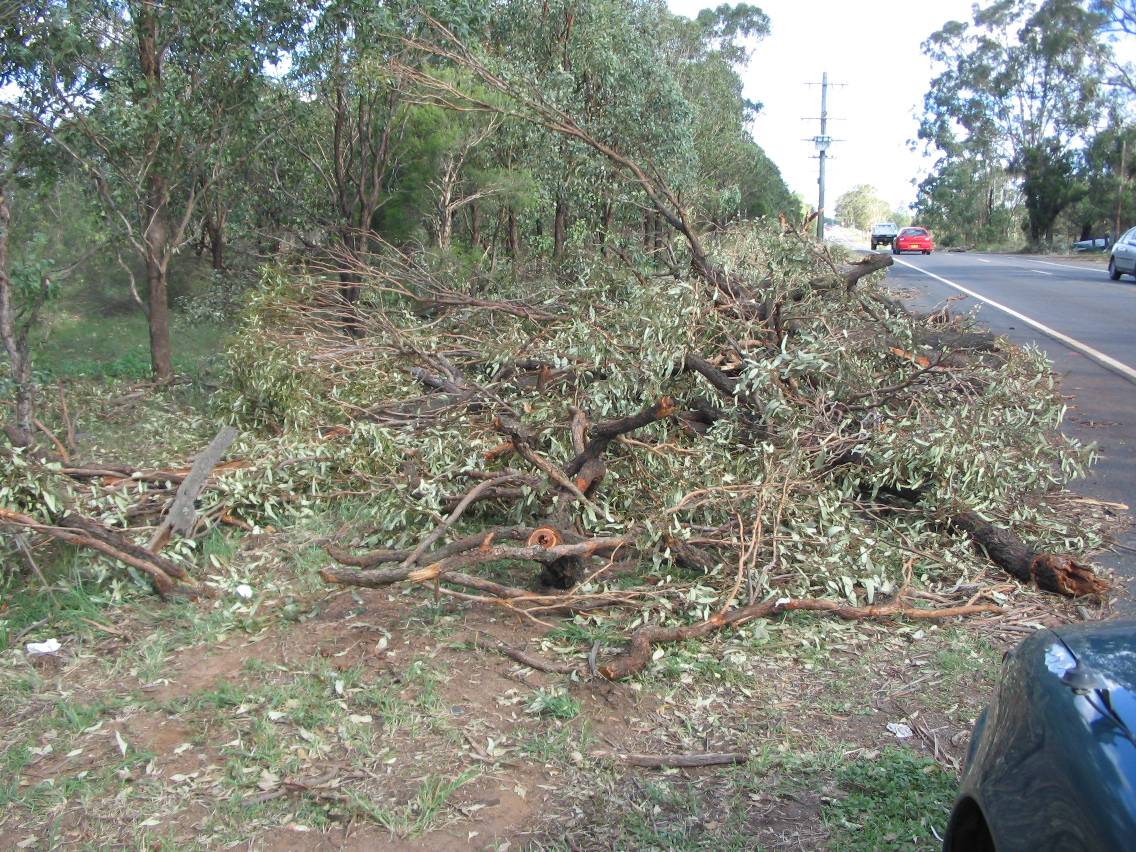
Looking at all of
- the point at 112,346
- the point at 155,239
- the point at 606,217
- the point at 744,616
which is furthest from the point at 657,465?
the point at 112,346

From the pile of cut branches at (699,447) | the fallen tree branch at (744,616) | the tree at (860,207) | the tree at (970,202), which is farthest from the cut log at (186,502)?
the tree at (860,207)

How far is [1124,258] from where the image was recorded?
2395 centimetres

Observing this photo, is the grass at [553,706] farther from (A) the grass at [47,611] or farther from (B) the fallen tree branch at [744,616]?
(A) the grass at [47,611]

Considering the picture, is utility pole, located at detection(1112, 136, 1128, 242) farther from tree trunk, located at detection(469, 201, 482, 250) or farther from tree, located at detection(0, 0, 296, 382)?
tree, located at detection(0, 0, 296, 382)

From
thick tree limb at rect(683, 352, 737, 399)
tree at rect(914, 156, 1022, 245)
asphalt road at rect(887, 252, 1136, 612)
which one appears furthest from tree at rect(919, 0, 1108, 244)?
thick tree limb at rect(683, 352, 737, 399)

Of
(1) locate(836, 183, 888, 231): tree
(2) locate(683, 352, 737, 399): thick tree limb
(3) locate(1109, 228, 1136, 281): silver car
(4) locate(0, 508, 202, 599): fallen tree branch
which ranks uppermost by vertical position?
(1) locate(836, 183, 888, 231): tree

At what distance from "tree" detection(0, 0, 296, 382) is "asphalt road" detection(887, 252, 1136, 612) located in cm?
702

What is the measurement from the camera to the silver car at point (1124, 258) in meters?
23.7

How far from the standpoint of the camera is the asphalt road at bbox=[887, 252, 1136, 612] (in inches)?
267

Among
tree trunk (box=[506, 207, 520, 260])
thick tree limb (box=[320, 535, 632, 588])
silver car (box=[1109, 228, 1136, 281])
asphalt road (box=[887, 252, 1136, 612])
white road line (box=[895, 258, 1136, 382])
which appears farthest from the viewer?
silver car (box=[1109, 228, 1136, 281])

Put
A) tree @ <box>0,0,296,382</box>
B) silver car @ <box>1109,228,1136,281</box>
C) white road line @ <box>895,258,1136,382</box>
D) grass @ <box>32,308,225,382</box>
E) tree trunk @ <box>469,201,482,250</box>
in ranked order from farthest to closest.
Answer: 1. silver car @ <box>1109,228,1136,281</box>
2. tree trunk @ <box>469,201,482,250</box>
3. grass @ <box>32,308,225,382</box>
4. white road line @ <box>895,258,1136,382</box>
5. tree @ <box>0,0,296,382</box>

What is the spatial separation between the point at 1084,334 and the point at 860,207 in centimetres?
11758

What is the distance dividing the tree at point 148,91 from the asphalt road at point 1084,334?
7.02 metres

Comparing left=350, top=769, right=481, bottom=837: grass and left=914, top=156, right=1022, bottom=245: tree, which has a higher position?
left=914, top=156, right=1022, bottom=245: tree
